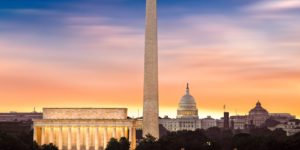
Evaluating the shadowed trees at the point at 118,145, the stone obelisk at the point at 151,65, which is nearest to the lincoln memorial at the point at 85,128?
the shadowed trees at the point at 118,145

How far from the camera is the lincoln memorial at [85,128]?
12012 centimetres

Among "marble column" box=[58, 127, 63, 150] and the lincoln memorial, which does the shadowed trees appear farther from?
"marble column" box=[58, 127, 63, 150]

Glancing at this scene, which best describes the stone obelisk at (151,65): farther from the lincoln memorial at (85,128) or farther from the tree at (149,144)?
the lincoln memorial at (85,128)

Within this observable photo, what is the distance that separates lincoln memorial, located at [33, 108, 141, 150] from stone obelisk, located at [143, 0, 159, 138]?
14.9 metres

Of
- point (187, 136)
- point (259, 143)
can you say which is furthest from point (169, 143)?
point (187, 136)

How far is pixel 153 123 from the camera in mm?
105688

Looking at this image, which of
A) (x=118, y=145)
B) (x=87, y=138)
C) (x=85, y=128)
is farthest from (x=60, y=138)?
(x=118, y=145)

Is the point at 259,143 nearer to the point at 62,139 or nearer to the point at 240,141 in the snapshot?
the point at 240,141

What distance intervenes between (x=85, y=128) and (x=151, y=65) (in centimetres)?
2136

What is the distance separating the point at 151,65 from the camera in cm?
10481

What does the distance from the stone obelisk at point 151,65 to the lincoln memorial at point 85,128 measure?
48.8 feet

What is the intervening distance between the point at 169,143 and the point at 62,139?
68.5 feet

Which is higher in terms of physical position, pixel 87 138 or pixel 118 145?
pixel 87 138

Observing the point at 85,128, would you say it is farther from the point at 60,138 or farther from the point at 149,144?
the point at 149,144
